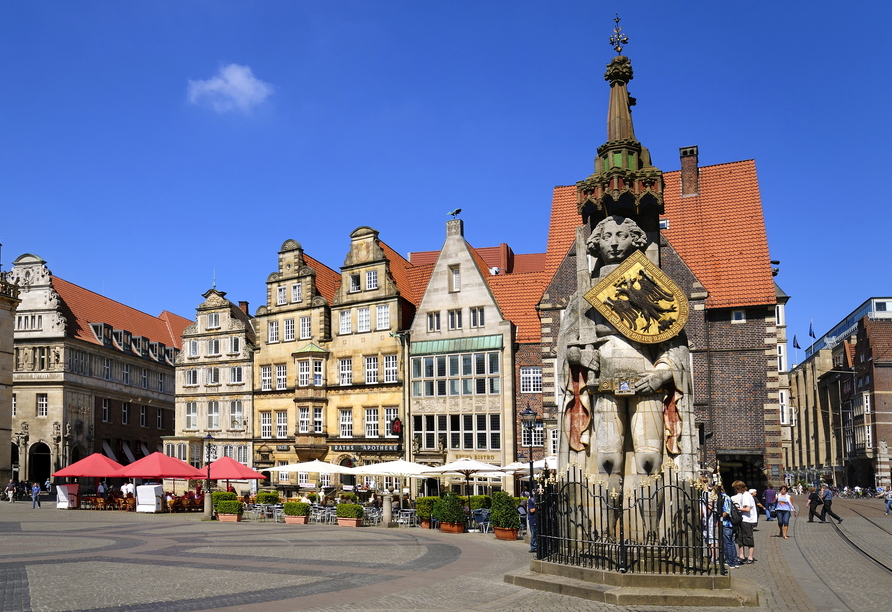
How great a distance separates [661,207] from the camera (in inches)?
619

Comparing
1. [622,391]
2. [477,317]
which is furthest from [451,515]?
[477,317]

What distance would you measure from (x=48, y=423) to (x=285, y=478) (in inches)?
731

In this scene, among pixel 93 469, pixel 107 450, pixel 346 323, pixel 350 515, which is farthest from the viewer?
pixel 107 450

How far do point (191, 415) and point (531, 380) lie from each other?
67.0ft

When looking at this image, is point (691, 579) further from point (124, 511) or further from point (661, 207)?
point (124, 511)

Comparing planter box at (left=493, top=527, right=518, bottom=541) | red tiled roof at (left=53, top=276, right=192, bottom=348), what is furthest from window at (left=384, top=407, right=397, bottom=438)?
red tiled roof at (left=53, top=276, right=192, bottom=348)

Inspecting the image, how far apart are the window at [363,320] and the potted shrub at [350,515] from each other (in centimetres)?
1534

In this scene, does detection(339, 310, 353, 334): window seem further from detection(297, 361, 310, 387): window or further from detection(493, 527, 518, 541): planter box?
detection(493, 527, 518, 541): planter box

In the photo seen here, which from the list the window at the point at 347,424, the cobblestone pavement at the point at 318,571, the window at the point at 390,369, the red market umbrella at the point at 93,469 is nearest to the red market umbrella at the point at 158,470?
the red market umbrella at the point at 93,469

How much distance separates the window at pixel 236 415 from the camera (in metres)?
47.7

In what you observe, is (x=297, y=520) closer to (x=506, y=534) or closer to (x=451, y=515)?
(x=451, y=515)

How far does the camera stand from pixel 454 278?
42.3 m

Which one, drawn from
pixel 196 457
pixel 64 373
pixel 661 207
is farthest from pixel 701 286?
pixel 64 373

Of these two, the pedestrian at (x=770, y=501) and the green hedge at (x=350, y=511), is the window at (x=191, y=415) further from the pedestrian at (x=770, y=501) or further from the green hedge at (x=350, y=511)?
the pedestrian at (x=770, y=501)
